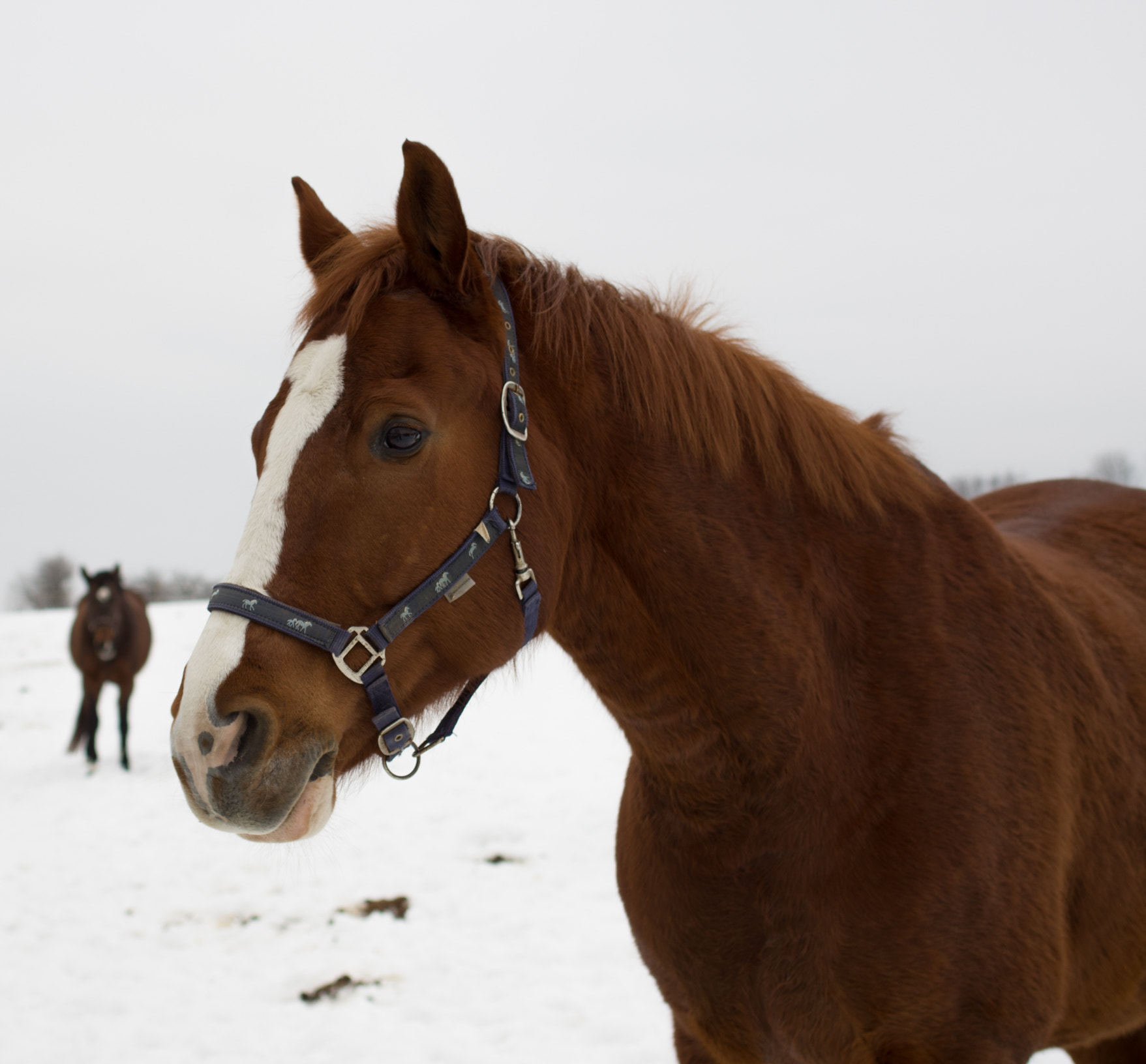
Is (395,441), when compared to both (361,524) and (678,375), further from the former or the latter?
(678,375)

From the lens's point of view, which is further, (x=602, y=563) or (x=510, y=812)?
(x=510, y=812)

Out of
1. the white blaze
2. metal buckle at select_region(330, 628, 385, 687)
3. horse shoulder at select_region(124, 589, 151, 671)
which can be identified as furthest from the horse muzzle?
horse shoulder at select_region(124, 589, 151, 671)

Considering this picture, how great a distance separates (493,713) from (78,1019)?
7105 mm

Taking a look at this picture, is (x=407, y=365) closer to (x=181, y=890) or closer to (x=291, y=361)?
(x=291, y=361)

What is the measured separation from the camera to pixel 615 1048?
357 centimetres

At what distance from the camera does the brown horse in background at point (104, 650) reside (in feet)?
31.3

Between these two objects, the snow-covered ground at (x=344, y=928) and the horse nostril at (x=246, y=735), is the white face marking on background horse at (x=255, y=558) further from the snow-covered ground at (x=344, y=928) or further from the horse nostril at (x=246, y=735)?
the snow-covered ground at (x=344, y=928)

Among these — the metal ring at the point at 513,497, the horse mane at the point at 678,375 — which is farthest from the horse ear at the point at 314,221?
the metal ring at the point at 513,497

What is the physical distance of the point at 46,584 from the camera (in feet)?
131

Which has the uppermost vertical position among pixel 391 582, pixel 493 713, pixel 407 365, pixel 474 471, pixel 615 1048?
pixel 407 365

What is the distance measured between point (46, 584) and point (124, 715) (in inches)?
1435

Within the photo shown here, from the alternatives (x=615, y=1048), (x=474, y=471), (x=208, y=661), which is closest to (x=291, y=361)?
(x=474, y=471)

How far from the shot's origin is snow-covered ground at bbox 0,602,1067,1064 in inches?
147

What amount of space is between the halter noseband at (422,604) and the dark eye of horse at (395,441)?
188 mm
